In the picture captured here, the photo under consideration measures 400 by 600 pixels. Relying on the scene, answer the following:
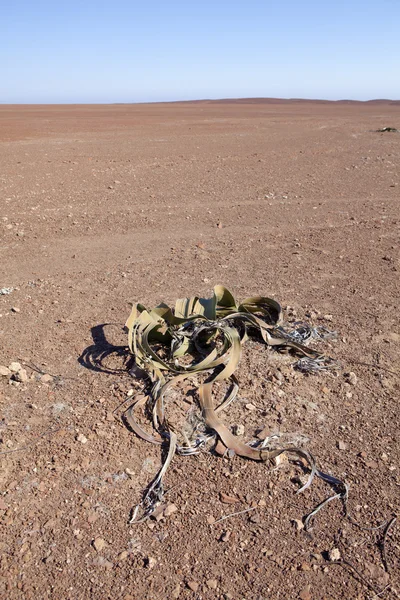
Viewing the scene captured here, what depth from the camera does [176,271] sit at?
538 cm

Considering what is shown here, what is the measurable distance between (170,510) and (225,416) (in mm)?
739

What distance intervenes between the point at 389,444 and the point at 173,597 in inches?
56.3

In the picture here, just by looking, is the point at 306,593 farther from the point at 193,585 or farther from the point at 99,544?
the point at 99,544

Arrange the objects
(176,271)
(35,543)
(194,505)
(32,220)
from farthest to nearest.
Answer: (32,220) < (176,271) < (194,505) < (35,543)

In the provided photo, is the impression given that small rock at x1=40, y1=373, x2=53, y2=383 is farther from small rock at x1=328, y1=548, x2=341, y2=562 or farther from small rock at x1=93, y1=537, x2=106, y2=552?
small rock at x1=328, y1=548, x2=341, y2=562

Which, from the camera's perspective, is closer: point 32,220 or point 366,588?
point 366,588

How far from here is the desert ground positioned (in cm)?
234

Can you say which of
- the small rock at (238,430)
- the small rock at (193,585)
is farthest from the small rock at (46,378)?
the small rock at (193,585)

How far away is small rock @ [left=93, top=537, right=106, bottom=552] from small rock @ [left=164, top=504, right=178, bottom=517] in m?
0.30

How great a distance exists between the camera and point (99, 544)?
95.3 inches

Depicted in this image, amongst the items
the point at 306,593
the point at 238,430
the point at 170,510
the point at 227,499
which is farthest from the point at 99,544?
the point at 238,430

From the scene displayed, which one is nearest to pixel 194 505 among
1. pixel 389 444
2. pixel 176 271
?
pixel 389 444

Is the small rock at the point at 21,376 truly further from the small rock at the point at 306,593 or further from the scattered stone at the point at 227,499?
the small rock at the point at 306,593

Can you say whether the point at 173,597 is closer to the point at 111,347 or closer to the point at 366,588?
the point at 366,588
